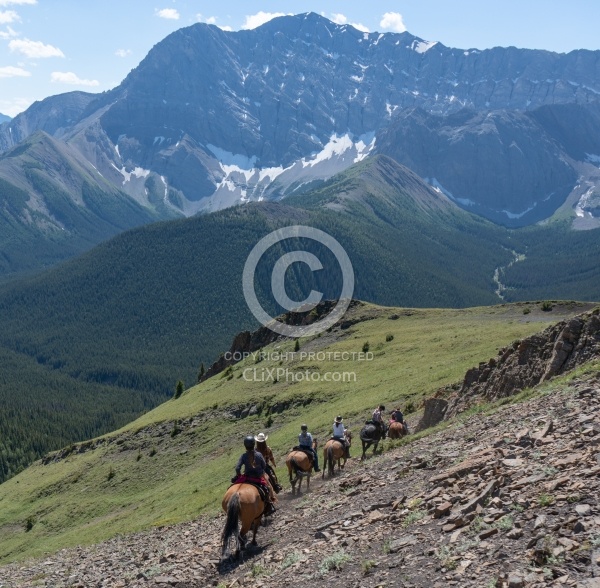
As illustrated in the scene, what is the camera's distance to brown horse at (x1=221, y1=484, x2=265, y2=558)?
1919 centimetres

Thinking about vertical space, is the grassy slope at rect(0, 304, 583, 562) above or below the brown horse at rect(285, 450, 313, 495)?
below

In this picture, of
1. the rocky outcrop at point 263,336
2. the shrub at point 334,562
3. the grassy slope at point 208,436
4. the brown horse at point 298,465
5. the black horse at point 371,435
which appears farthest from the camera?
the rocky outcrop at point 263,336

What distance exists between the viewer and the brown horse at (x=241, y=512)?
1919 centimetres

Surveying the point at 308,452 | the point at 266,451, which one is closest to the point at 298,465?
the point at 308,452

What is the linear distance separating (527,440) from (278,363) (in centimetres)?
5672

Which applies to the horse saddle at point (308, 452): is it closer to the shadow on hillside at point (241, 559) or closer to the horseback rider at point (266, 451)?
the horseback rider at point (266, 451)

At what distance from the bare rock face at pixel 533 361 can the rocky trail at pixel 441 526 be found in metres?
5.27

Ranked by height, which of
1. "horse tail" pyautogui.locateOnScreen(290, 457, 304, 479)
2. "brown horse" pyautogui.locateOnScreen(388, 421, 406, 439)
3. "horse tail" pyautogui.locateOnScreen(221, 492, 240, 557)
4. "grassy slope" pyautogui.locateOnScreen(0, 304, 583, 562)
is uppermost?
"horse tail" pyautogui.locateOnScreen(221, 492, 240, 557)

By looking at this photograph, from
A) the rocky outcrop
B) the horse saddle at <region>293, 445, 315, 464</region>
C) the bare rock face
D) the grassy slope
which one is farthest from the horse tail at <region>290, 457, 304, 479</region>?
the rocky outcrop

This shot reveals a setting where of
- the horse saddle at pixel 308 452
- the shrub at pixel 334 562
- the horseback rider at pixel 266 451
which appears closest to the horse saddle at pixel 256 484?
the horseback rider at pixel 266 451

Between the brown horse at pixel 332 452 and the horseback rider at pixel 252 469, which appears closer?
the horseback rider at pixel 252 469

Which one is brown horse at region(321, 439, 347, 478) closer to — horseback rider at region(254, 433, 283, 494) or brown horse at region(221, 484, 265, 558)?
horseback rider at region(254, 433, 283, 494)

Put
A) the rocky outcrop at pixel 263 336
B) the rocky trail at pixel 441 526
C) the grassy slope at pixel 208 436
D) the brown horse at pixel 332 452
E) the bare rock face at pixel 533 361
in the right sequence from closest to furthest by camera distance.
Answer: the rocky trail at pixel 441 526, the brown horse at pixel 332 452, the bare rock face at pixel 533 361, the grassy slope at pixel 208 436, the rocky outcrop at pixel 263 336

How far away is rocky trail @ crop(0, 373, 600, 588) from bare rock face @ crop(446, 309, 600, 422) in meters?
5.27
